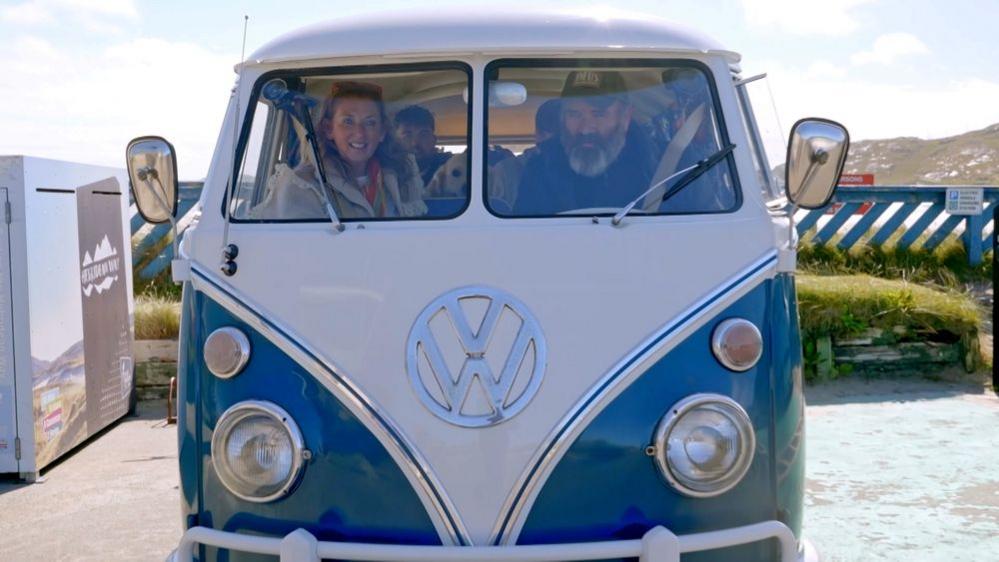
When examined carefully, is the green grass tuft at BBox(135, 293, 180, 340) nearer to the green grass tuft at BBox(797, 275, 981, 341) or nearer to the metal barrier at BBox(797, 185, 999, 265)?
the green grass tuft at BBox(797, 275, 981, 341)

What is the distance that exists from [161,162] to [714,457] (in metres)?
2.00

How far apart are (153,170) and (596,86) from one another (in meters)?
1.47

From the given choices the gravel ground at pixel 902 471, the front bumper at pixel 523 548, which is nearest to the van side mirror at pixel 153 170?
the front bumper at pixel 523 548

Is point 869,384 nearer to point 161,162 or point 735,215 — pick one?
point 735,215

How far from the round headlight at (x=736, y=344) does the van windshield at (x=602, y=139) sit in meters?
0.45

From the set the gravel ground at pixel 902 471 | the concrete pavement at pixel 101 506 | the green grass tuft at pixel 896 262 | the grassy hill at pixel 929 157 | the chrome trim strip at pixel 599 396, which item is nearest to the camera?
the chrome trim strip at pixel 599 396

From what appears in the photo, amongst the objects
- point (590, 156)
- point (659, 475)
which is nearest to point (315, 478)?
point (659, 475)

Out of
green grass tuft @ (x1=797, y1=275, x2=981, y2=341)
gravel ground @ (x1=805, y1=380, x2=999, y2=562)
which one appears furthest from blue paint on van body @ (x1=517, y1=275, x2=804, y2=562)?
green grass tuft @ (x1=797, y1=275, x2=981, y2=341)

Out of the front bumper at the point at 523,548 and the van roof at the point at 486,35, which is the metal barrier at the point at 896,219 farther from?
the front bumper at the point at 523,548

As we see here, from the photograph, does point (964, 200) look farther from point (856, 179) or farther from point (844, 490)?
point (844, 490)

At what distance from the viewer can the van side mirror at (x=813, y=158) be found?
10.5 ft

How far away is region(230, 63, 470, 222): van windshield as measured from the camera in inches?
129

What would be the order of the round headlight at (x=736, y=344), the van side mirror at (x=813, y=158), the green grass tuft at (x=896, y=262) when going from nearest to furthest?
the round headlight at (x=736, y=344) < the van side mirror at (x=813, y=158) < the green grass tuft at (x=896, y=262)

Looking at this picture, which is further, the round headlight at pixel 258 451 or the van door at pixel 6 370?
the van door at pixel 6 370
